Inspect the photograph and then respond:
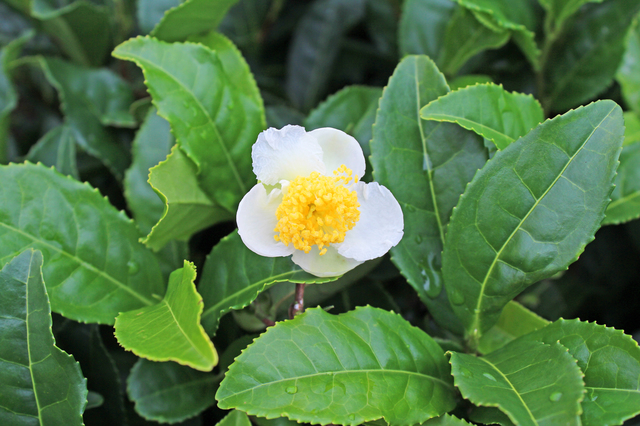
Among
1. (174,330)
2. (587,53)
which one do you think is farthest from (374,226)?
(587,53)

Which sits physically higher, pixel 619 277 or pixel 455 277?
pixel 455 277

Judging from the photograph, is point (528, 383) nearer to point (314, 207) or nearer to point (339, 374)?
point (339, 374)

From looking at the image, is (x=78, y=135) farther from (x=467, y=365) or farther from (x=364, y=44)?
(x=467, y=365)

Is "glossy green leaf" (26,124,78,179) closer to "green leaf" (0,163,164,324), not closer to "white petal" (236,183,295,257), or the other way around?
"green leaf" (0,163,164,324)

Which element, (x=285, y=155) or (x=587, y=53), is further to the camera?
(x=587, y=53)

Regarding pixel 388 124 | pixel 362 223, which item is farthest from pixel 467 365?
pixel 388 124

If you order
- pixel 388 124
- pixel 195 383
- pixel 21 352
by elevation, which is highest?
pixel 388 124
